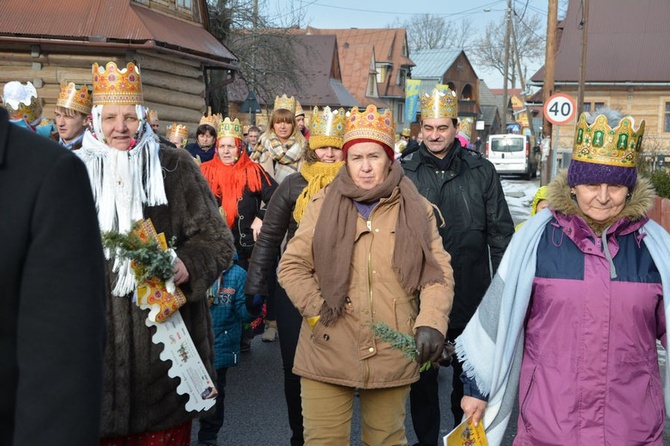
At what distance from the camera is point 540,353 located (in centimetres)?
365

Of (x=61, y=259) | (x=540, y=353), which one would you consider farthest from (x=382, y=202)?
(x=61, y=259)

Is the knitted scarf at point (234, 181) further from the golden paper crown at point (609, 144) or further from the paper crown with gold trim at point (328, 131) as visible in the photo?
the golden paper crown at point (609, 144)

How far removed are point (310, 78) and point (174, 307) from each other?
51.4 m

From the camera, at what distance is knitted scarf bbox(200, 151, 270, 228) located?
26.8 ft

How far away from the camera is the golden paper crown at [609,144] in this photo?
3.71 m

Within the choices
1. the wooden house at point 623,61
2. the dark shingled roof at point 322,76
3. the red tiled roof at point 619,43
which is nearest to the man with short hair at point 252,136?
the wooden house at point 623,61

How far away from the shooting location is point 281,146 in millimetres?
8930

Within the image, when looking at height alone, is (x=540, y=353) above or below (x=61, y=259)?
below

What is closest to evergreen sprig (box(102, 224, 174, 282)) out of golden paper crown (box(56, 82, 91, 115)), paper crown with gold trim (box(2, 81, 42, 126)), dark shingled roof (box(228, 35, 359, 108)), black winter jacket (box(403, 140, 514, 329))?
golden paper crown (box(56, 82, 91, 115))

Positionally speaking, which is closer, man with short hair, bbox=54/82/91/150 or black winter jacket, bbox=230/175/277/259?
man with short hair, bbox=54/82/91/150

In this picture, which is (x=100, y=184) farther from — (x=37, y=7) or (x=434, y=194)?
(x=37, y=7)

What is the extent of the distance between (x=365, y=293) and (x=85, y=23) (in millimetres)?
13291

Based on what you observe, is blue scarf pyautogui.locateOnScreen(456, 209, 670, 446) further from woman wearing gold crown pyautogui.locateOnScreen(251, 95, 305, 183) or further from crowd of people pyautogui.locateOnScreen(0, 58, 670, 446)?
woman wearing gold crown pyautogui.locateOnScreen(251, 95, 305, 183)

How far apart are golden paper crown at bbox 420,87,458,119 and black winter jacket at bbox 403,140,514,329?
0.44 metres
